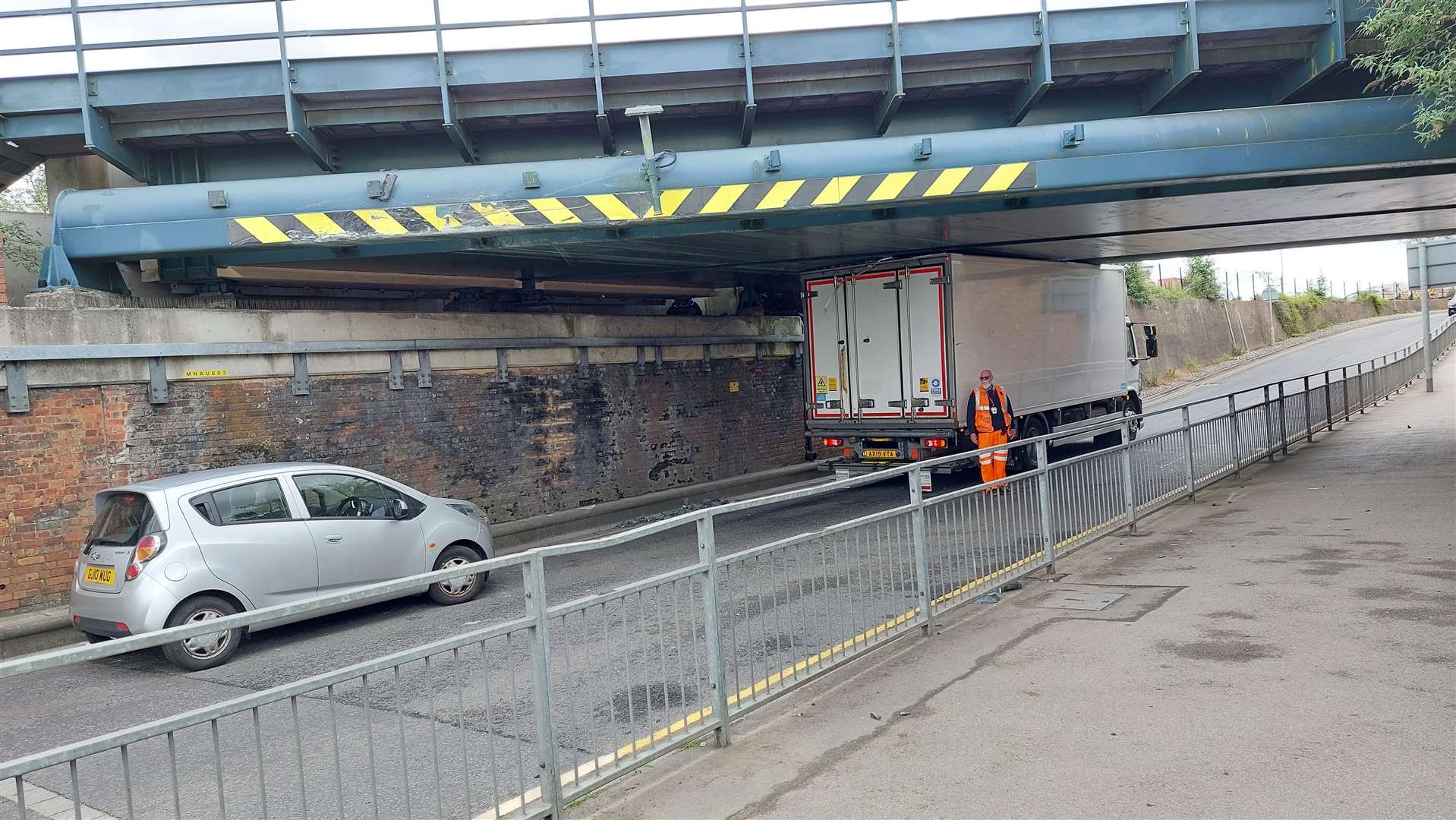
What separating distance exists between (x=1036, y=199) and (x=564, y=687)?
8449 mm

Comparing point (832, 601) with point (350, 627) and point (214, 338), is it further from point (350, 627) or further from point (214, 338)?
point (214, 338)

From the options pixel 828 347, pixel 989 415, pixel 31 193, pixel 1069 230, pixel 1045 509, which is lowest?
pixel 1045 509

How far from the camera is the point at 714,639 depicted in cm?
503

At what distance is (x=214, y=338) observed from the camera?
35.7 feet

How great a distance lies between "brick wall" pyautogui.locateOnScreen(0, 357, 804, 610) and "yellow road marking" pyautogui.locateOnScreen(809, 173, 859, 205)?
5590mm

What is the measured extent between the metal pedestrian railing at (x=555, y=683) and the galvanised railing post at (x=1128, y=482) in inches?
84.3

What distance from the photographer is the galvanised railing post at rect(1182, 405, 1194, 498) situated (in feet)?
37.7

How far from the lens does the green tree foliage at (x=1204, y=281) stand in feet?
154

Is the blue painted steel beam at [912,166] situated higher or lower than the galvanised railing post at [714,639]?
higher

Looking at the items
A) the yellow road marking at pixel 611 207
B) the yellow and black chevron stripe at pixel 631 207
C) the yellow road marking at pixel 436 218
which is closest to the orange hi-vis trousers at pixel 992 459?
the yellow and black chevron stripe at pixel 631 207

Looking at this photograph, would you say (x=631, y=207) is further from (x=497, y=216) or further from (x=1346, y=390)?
(x=1346, y=390)

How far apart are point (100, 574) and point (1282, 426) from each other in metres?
15.3

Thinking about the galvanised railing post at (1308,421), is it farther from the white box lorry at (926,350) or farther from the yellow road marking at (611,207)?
the yellow road marking at (611,207)

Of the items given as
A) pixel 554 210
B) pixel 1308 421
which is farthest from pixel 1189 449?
pixel 554 210
